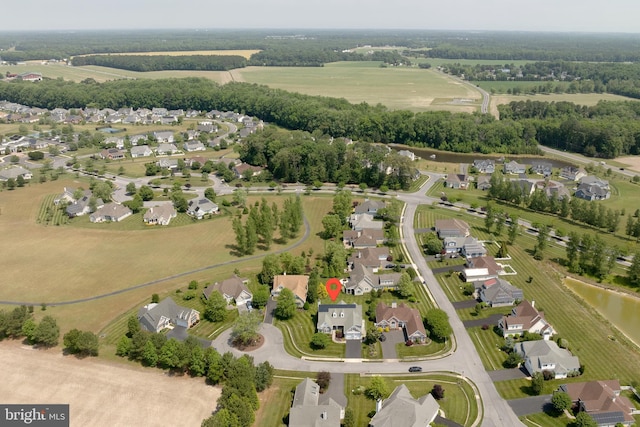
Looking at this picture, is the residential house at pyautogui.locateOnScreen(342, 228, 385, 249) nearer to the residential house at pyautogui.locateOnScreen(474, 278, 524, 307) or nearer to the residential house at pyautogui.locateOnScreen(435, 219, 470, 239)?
the residential house at pyautogui.locateOnScreen(435, 219, 470, 239)

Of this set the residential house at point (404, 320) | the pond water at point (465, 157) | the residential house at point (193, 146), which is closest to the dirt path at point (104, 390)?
the residential house at point (404, 320)

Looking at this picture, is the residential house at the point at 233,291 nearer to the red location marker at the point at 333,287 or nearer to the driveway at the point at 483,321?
the red location marker at the point at 333,287

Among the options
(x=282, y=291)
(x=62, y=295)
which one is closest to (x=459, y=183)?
(x=282, y=291)

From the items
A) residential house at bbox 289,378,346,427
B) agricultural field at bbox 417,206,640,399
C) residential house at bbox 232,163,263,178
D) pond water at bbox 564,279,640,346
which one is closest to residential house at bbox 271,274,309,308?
residential house at bbox 289,378,346,427

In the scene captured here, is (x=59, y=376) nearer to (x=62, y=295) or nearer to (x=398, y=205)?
(x=62, y=295)

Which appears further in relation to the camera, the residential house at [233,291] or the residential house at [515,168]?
the residential house at [515,168]
